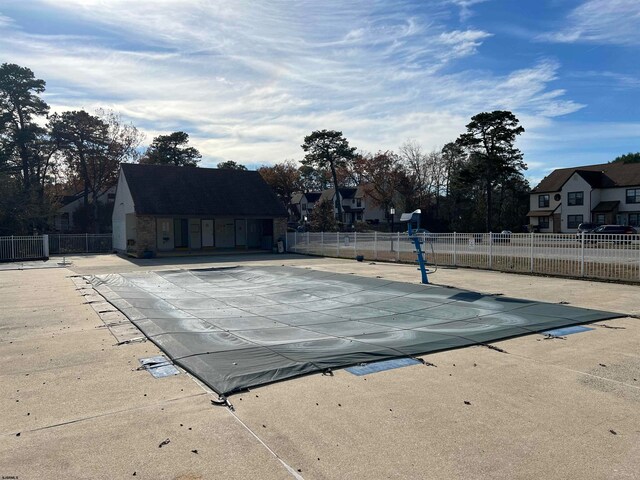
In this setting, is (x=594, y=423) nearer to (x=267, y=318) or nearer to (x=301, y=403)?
(x=301, y=403)

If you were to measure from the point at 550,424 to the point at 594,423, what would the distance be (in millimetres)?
377

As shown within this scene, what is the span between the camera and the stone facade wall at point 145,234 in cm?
2728

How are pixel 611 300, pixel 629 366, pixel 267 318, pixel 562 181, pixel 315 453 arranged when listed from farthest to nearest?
pixel 562 181, pixel 611 300, pixel 267 318, pixel 629 366, pixel 315 453

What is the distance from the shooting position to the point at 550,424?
391cm

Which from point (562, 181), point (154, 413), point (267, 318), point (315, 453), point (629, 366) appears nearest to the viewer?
point (315, 453)

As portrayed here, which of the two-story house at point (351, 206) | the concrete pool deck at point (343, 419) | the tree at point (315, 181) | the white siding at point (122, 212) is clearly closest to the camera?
the concrete pool deck at point (343, 419)

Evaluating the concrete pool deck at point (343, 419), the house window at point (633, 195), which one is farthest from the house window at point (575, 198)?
the concrete pool deck at point (343, 419)

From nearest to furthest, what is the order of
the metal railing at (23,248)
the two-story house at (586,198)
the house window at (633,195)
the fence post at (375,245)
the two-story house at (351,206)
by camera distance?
the fence post at (375,245) < the metal railing at (23,248) < the house window at (633,195) < the two-story house at (586,198) < the two-story house at (351,206)

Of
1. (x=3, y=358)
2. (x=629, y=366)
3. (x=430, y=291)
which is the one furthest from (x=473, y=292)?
(x=3, y=358)

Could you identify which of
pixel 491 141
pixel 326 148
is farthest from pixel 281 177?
pixel 491 141

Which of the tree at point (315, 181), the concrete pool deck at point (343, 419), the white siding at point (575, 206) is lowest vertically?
the concrete pool deck at point (343, 419)

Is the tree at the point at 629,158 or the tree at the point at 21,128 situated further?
the tree at the point at 629,158

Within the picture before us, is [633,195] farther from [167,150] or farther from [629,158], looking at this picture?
[167,150]

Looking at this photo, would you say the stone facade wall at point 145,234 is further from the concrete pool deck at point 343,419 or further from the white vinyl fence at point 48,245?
the concrete pool deck at point 343,419
